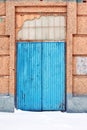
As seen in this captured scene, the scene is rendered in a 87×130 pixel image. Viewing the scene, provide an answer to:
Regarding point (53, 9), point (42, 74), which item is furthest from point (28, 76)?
point (53, 9)

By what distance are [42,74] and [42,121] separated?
1.56 m

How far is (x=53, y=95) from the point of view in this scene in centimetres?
923

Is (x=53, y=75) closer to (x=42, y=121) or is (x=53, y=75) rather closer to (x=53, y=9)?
(x=42, y=121)

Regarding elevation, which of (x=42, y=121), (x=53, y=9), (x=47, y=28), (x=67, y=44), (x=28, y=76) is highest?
(x=53, y=9)

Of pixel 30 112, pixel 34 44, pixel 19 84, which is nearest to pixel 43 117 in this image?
pixel 30 112

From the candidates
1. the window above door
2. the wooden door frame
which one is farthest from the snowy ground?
the window above door

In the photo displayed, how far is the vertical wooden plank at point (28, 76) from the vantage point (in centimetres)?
923

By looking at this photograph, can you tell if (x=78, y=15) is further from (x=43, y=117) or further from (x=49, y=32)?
(x=43, y=117)

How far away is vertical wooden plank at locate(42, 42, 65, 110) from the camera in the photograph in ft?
30.2

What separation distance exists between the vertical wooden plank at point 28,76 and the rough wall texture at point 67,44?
7.2 inches

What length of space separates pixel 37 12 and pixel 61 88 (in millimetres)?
2208

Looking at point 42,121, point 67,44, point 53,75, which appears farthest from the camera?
point 53,75

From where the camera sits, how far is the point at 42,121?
26.7 ft

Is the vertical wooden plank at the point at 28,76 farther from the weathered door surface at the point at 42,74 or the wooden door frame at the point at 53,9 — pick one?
the wooden door frame at the point at 53,9
